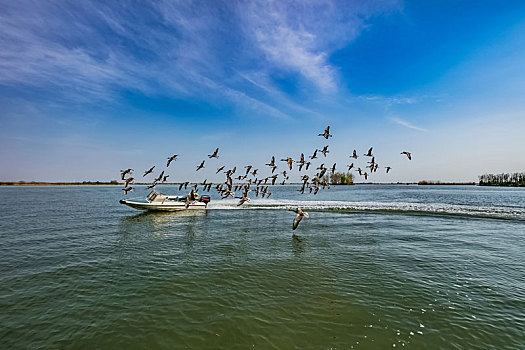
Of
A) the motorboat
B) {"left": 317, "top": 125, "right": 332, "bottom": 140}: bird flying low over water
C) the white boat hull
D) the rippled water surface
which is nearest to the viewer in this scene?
the rippled water surface

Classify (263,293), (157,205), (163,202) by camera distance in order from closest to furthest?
(263,293) → (157,205) → (163,202)

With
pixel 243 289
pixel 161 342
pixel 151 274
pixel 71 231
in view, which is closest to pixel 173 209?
pixel 71 231

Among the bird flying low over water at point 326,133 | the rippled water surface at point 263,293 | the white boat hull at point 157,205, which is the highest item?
the bird flying low over water at point 326,133

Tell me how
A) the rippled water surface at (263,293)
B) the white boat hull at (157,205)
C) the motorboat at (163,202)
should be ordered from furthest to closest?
the motorboat at (163,202)
the white boat hull at (157,205)
the rippled water surface at (263,293)

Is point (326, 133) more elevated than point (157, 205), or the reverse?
point (326, 133)

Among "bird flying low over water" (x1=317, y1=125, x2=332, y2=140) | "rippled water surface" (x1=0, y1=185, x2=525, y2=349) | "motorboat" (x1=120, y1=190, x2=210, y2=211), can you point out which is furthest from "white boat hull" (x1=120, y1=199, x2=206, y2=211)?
"bird flying low over water" (x1=317, y1=125, x2=332, y2=140)

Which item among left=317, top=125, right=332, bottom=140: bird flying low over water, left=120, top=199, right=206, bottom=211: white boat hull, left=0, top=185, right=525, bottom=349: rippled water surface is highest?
left=317, top=125, right=332, bottom=140: bird flying low over water

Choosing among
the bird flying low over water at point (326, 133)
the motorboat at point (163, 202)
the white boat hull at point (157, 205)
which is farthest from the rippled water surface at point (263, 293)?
the motorboat at point (163, 202)

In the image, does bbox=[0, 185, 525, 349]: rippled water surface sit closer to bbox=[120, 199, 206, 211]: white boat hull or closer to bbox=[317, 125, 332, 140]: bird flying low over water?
bbox=[317, 125, 332, 140]: bird flying low over water

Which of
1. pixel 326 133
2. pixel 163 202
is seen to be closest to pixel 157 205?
pixel 163 202

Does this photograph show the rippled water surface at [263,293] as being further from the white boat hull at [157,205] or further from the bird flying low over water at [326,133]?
the white boat hull at [157,205]

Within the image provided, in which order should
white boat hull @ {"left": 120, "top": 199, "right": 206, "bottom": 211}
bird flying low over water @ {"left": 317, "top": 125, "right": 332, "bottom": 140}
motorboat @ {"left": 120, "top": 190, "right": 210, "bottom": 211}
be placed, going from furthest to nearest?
motorboat @ {"left": 120, "top": 190, "right": 210, "bottom": 211}, white boat hull @ {"left": 120, "top": 199, "right": 206, "bottom": 211}, bird flying low over water @ {"left": 317, "top": 125, "right": 332, "bottom": 140}

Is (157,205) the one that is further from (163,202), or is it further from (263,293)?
(263,293)

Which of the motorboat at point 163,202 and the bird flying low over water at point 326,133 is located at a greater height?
the bird flying low over water at point 326,133
